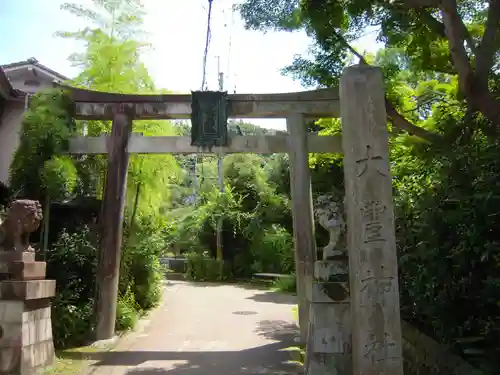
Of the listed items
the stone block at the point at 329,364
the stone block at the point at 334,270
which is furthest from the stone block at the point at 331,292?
the stone block at the point at 329,364

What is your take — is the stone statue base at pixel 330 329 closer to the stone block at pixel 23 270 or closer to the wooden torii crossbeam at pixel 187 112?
the stone block at pixel 23 270

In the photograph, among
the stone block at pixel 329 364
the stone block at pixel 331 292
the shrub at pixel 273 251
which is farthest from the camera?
the shrub at pixel 273 251

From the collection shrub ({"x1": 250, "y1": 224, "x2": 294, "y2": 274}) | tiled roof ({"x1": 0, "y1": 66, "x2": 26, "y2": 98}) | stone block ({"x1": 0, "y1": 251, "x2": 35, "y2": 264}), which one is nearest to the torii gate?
stone block ({"x1": 0, "y1": 251, "x2": 35, "y2": 264})

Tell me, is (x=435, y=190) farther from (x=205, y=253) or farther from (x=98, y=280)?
(x=205, y=253)

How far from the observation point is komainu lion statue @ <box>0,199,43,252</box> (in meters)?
6.43

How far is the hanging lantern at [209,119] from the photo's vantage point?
31.7ft

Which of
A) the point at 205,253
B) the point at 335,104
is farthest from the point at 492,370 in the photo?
the point at 205,253

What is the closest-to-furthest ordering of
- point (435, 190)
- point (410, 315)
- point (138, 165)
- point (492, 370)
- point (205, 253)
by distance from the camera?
1. point (492, 370)
2. point (435, 190)
3. point (410, 315)
4. point (138, 165)
5. point (205, 253)

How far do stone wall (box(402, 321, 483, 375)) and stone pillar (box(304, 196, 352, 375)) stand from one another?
0.93m

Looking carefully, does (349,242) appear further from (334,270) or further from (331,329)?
(331,329)

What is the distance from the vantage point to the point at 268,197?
73.2ft

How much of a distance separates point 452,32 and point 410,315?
429cm

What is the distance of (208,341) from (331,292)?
14.8 ft

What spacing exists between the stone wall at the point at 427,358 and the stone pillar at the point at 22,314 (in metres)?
5.21
